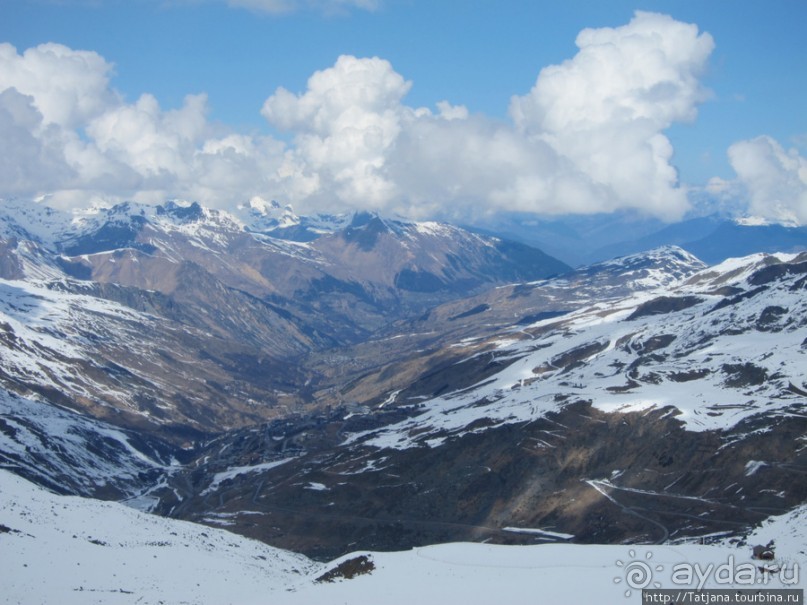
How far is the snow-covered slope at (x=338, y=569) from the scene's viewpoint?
62.2 m

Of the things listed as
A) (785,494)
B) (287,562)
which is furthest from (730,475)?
(287,562)

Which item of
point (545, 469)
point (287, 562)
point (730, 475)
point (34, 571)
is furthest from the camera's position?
point (545, 469)

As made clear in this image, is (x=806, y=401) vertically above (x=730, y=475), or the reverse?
(x=806, y=401)

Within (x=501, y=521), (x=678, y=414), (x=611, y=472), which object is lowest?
(x=501, y=521)

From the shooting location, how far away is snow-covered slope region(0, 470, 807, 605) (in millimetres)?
62188

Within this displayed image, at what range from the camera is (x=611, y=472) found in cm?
16950

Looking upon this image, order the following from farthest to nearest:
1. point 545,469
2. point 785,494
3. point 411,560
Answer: point 545,469 < point 785,494 < point 411,560

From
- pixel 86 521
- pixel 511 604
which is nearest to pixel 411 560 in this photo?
pixel 511 604

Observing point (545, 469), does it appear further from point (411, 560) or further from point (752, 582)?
point (752, 582)

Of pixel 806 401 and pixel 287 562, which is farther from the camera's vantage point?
pixel 806 401

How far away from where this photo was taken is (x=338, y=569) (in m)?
77.9

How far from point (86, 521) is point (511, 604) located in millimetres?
56081

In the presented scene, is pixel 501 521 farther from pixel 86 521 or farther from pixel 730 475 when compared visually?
pixel 86 521

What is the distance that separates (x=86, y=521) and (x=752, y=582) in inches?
2823
